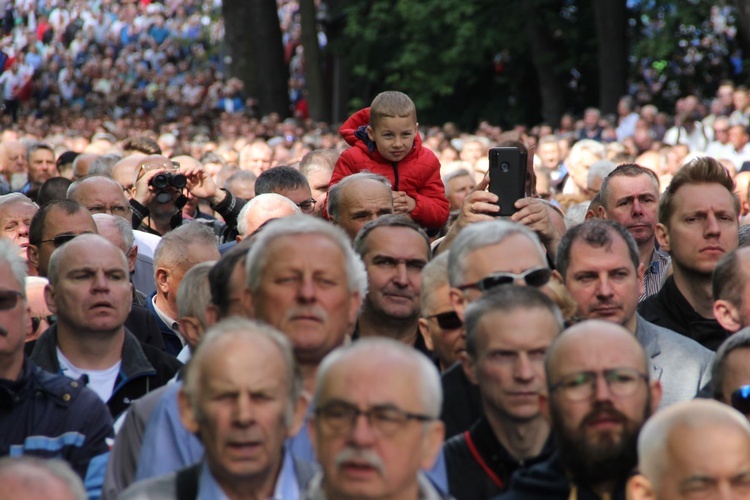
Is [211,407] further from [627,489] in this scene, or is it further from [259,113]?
[259,113]

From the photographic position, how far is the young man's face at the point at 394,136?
32.0 feet

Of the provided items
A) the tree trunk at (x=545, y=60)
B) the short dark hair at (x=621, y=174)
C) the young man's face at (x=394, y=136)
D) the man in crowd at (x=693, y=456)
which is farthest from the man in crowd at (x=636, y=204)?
the tree trunk at (x=545, y=60)

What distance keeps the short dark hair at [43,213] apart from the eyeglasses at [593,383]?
4321mm

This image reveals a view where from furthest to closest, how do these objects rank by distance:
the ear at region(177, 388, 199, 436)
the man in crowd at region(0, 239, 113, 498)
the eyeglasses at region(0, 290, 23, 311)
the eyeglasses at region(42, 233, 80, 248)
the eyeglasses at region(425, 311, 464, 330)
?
the eyeglasses at region(42, 233, 80, 248) → the eyeglasses at region(425, 311, 464, 330) → the eyeglasses at region(0, 290, 23, 311) → the man in crowd at region(0, 239, 113, 498) → the ear at region(177, 388, 199, 436)

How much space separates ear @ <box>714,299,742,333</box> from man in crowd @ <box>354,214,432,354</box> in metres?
1.25

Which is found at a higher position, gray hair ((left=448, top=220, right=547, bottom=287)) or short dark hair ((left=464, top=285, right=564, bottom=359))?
gray hair ((left=448, top=220, right=547, bottom=287))

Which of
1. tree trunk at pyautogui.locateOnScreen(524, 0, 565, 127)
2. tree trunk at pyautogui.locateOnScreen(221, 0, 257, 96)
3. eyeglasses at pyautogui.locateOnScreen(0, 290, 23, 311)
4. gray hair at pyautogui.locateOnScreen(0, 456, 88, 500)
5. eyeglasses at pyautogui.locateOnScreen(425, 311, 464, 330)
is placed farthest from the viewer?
tree trunk at pyautogui.locateOnScreen(524, 0, 565, 127)

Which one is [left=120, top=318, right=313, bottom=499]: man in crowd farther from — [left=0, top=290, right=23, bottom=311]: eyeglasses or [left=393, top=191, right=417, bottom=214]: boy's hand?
[left=393, top=191, right=417, bottom=214]: boy's hand

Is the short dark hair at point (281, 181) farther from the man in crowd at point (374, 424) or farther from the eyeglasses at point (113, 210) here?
the man in crowd at point (374, 424)

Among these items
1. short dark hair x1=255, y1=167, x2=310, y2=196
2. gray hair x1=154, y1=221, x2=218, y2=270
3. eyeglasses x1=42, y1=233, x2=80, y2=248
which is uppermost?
short dark hair x1=255, y1=167, x2=310, y2=196

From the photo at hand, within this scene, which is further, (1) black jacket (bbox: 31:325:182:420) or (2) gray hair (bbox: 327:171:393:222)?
(2) gray hair (bbox: 327:171:393:222)

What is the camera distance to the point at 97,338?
6.85 m

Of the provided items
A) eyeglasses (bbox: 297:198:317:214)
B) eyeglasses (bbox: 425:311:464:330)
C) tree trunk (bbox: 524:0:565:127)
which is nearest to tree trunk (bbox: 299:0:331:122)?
tree trunk (bbox: 524:0:565:127)

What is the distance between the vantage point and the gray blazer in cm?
661
